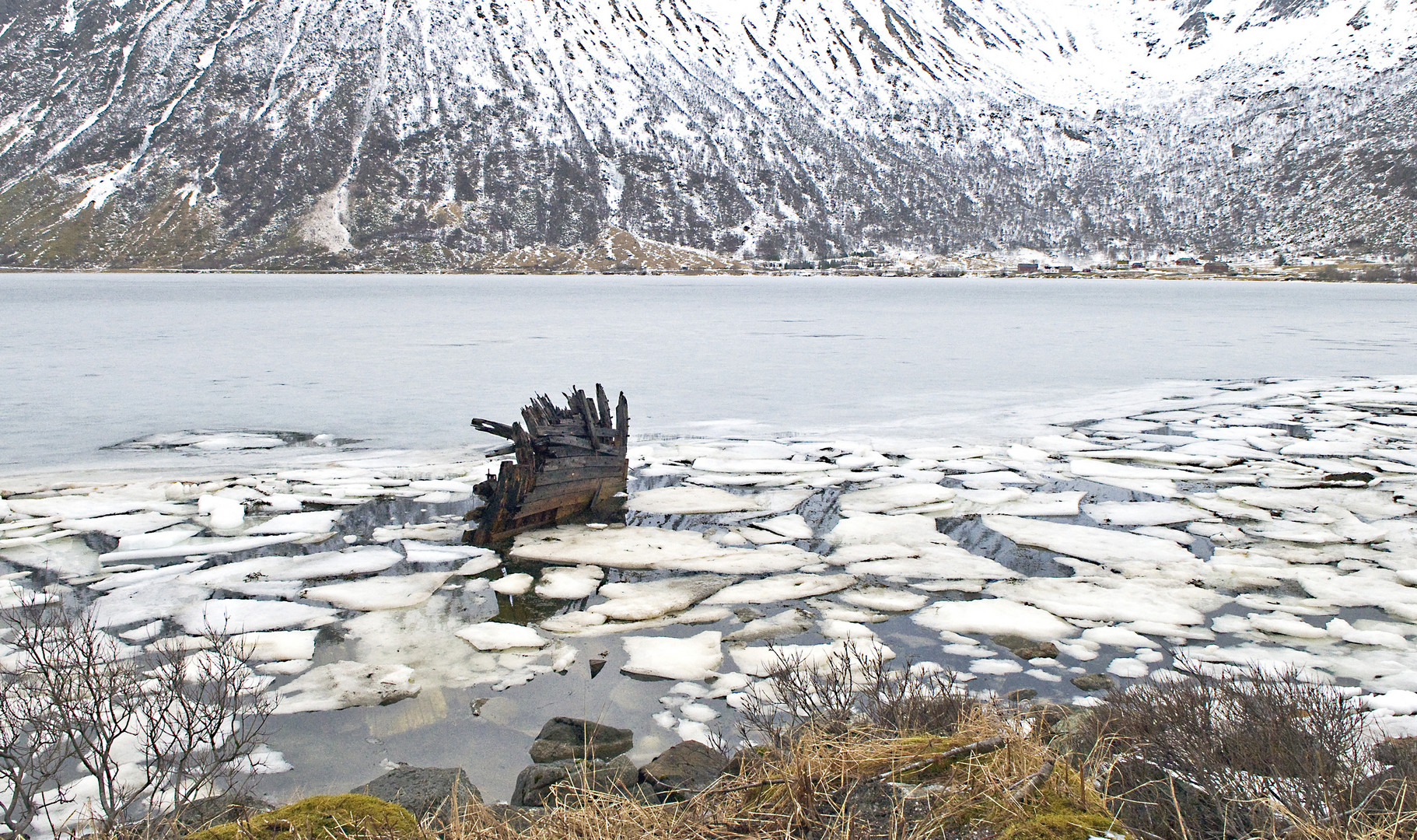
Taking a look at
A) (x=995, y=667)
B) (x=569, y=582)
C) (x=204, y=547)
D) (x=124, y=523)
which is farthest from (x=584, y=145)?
(x=995, y=667)

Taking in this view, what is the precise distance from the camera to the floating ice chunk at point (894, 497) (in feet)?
29.7

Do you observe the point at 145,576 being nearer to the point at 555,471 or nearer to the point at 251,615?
the point at 251,615

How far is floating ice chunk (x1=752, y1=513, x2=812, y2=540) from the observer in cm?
821

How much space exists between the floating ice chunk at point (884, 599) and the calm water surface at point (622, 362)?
6439 mm

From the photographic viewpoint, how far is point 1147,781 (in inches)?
115

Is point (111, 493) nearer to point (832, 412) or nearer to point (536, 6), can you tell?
point (832, 412)

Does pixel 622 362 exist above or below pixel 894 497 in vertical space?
above

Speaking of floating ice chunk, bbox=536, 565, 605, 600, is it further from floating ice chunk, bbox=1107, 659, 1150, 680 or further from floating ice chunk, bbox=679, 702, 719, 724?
floating ice chunk, bbox=1107, 659, 1150, 680

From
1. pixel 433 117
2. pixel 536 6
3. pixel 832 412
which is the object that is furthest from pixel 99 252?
pixel 832 412

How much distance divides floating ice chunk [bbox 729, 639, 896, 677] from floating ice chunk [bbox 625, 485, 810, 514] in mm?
3357

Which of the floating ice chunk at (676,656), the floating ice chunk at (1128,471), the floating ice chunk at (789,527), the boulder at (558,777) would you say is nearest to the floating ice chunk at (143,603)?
the floating ice chunk at (676,656)

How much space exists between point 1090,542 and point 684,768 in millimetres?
5105

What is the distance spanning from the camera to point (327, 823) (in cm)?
294

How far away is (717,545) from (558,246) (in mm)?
130726
